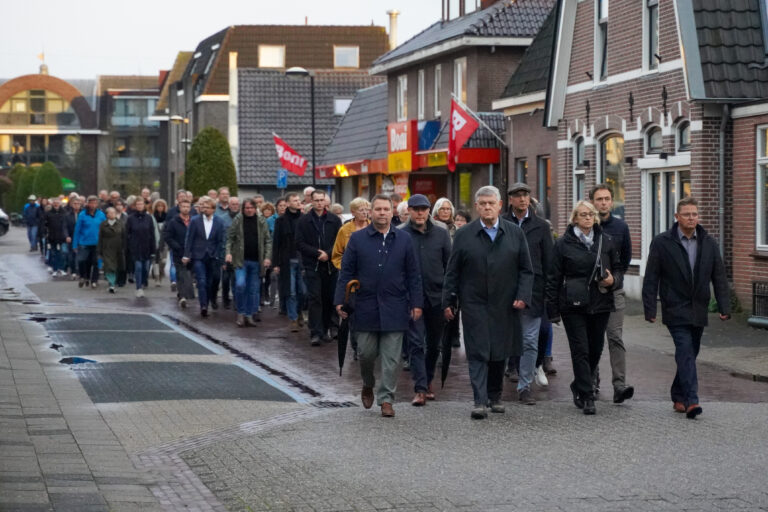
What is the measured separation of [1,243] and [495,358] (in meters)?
46.7

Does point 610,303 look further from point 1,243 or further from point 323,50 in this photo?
point 323,50

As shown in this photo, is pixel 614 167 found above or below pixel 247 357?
above

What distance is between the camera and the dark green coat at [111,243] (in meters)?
24.9

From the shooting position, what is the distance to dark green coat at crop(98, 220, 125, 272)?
→ 2489 centimetres

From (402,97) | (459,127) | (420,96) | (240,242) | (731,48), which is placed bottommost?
(240,242)

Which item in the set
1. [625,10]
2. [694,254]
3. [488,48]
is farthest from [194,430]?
[488,48]

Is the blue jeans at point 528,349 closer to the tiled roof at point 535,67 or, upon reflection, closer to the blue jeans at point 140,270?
the blue jeans at point 140,270

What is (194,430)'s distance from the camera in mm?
10031

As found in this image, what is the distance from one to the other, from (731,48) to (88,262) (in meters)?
13.2

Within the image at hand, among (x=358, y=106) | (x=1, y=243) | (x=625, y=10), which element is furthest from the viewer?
(x=1, y=243)

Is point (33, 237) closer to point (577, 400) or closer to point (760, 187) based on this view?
point (760, 187)

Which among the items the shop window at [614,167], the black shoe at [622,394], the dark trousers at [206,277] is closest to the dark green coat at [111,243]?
the dark trousers at [206,277]

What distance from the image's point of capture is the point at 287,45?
2606 inches

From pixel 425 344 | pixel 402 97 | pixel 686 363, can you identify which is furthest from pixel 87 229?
pixel 686 363
